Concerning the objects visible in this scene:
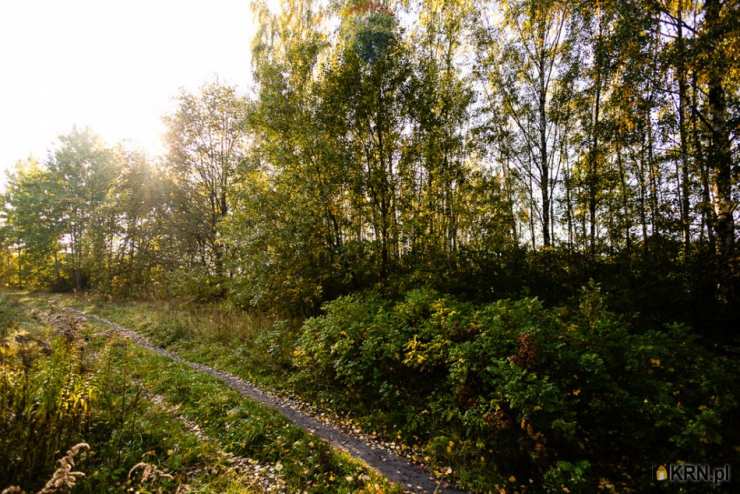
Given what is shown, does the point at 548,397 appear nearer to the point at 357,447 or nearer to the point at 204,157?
the point at 357,447

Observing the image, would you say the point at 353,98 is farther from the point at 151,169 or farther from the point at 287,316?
the point at 151,169

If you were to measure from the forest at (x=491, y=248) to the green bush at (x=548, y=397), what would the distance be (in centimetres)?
4

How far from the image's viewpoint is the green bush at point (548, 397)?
4.50 m

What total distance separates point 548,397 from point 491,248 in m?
7.65

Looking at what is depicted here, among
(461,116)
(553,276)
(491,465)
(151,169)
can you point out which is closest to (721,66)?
(553,276)

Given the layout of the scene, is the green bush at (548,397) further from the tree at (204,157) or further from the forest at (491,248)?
the tree at (204,157)

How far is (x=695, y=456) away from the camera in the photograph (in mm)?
4145

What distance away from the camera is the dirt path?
4867mm

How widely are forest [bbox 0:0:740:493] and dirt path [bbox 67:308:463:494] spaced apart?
0.33 m
